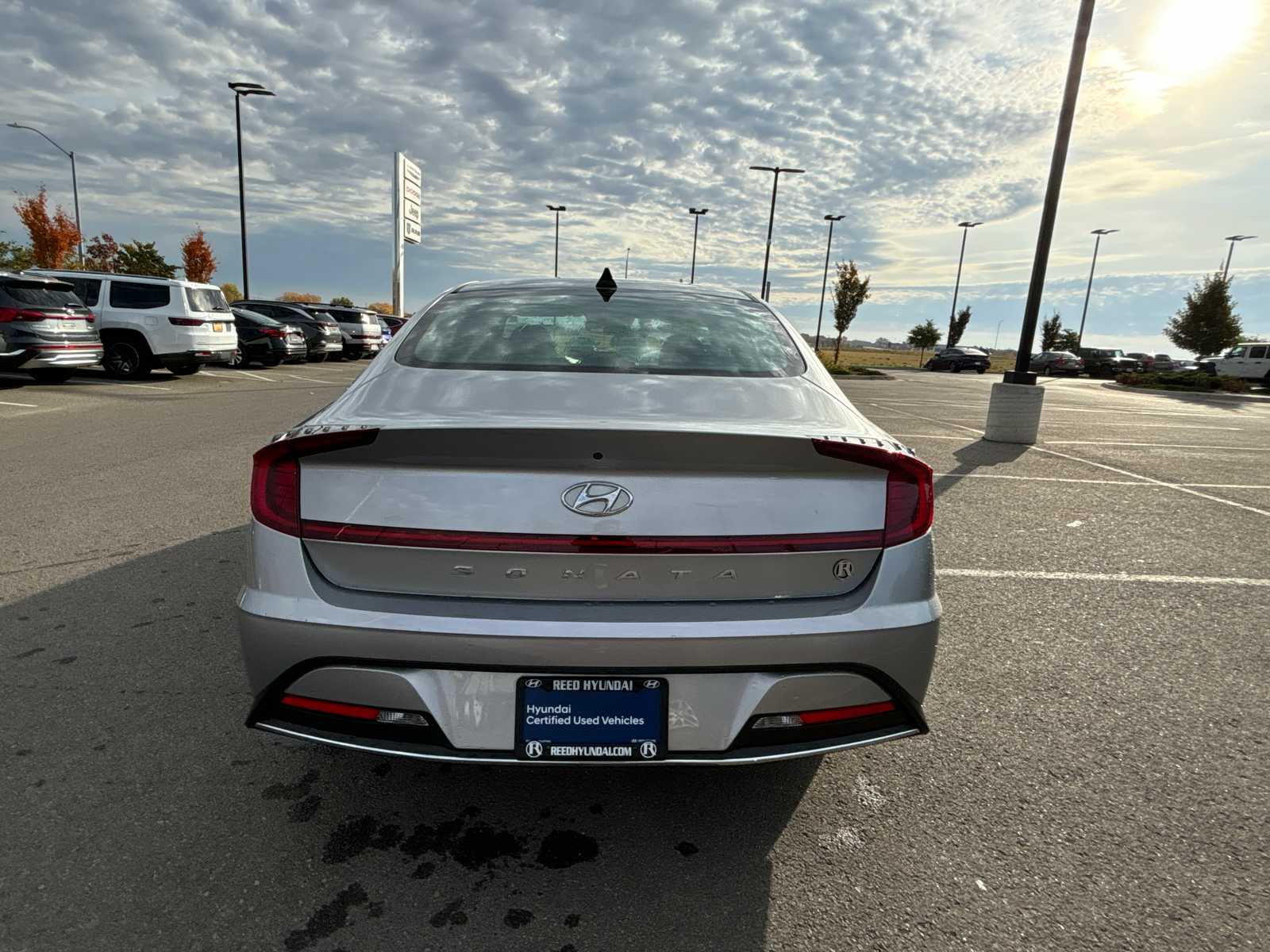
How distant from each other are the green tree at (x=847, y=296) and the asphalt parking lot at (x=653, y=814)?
3702 centimetres

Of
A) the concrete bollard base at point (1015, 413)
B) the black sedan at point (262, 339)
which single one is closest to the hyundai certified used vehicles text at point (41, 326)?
the black sedan at point (262, 339)

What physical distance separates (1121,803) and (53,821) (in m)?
3.13

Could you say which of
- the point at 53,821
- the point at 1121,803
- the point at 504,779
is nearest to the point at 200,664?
the point at 53,821

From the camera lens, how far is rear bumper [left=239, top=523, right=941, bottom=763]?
1.83 m

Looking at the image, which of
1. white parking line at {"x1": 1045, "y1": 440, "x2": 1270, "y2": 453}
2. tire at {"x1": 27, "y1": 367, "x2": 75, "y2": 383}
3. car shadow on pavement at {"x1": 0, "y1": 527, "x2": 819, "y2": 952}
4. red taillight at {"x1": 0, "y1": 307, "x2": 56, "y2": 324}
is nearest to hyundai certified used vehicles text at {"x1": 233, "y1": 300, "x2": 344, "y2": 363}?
tire at {"x1": 27, "y1": 367, "x2": 75, "y2": 383}

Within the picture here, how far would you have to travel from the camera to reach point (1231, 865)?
2.15m

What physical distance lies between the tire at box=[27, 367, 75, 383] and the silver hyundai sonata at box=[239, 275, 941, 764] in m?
13.4

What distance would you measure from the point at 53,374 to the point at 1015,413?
50.1ft

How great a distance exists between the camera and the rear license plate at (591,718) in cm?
186

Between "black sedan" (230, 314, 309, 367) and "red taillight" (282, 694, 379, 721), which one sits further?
"black sedan" (230, 314, 309, 367)

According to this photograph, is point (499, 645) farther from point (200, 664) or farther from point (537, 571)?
point (200, 664)

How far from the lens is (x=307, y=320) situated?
75.4ft

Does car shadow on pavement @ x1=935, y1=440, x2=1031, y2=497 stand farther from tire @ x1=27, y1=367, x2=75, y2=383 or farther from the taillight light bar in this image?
tire @ x1=27, y1=367, x2=75, y2=383

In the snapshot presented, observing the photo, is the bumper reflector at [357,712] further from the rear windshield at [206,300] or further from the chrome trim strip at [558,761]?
the rear windshield at [206,300]
